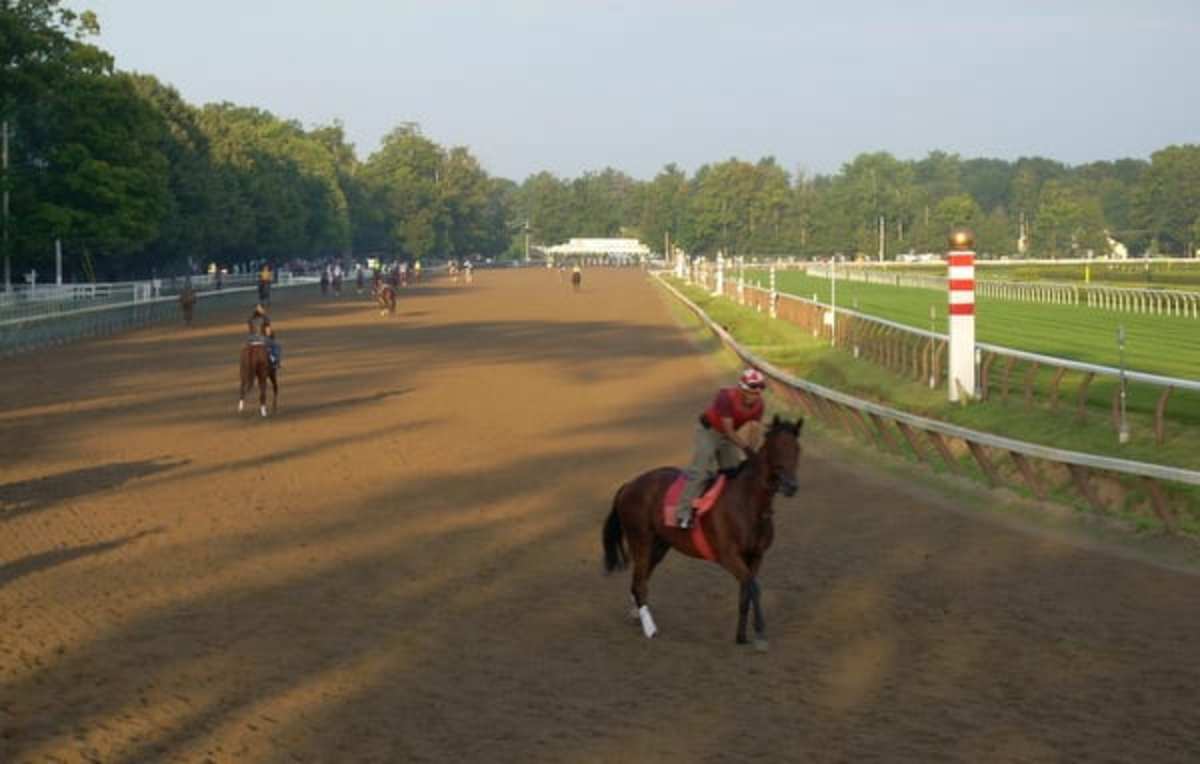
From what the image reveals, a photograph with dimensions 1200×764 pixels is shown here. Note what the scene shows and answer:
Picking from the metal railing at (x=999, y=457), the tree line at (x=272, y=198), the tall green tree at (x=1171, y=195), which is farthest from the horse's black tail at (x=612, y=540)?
the tall green tree at (x=1171, y=195)

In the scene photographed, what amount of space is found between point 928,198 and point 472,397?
533 ft

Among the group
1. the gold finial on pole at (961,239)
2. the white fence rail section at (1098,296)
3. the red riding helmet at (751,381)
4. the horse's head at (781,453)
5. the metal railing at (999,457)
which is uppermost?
the gold finial on pole at (961,239)

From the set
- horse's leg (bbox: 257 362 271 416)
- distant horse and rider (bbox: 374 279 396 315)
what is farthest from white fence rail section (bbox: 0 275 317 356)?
horse's leg (bbox: 257 362 271 416)

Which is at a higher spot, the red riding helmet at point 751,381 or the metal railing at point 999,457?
the red riding helmet at point 751,381

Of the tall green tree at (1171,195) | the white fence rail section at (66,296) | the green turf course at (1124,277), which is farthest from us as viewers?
the tall green tree at (1171,195)

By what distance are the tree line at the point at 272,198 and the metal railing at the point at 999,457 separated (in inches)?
1485

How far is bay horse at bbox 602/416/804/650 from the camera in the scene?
902 centimetres

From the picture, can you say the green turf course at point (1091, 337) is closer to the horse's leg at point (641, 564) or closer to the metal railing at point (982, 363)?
the metal railing at point (982, 363)

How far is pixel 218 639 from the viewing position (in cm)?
963

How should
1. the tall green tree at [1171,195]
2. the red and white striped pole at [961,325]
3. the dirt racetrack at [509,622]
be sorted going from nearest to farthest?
1. the dirt racetrack at [509,622]
2. the red and white striped pole at [961,325]
3. the tall green tree at [1171,195]

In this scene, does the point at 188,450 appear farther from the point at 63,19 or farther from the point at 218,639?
the point at 63,19

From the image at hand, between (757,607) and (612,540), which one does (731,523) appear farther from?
(612,540)

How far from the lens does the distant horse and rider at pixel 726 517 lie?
29.7ft

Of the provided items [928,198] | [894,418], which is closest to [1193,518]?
[894,418]
